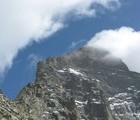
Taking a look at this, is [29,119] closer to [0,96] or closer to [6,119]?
[0,96]

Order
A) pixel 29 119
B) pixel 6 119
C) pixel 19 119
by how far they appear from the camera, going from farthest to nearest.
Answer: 1. pixel 29 119
2. pixel 19 119
3. pixel 6 119

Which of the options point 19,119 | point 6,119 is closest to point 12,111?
point 19,119

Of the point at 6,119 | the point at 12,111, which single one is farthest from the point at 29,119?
the point at 6,119

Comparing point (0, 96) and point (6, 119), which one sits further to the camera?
point (0, 96)

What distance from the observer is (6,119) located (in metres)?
99.0

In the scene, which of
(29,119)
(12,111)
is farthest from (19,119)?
(29,119)

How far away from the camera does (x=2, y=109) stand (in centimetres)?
10362

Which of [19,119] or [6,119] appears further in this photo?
[19,119]

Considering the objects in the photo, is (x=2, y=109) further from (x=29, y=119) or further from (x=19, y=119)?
(x=29, y=119)

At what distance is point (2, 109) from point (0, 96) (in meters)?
8.42

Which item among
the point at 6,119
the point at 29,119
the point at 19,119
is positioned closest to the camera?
the point at 6,119

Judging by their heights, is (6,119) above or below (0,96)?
below

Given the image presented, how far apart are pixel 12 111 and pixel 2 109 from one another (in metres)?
6.57

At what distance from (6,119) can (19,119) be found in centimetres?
912
